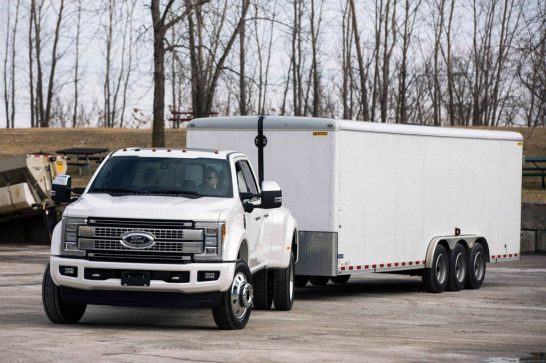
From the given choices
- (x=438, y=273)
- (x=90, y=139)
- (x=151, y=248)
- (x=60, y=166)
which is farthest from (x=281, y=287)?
(x=90, y=139)

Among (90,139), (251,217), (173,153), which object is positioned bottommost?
(251,217)

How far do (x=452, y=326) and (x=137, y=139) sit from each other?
40752 mm

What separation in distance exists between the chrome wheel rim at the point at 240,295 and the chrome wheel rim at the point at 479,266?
9057 mm

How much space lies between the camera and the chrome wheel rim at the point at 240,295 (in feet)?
44.9

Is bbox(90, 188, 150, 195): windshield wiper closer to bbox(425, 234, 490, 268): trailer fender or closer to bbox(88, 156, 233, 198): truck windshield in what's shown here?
bbox(88, 156, 233, 198): truck windshield

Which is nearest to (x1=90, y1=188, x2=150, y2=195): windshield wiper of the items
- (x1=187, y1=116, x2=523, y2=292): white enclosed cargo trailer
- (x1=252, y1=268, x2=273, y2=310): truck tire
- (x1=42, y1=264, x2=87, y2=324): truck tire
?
(x1=42, y1=264, x2=87, y2=324): truck tire

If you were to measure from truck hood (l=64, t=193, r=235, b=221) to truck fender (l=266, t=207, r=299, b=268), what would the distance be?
228 centimetres

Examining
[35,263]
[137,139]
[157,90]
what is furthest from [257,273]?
[137,139]

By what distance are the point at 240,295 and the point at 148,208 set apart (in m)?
1.44

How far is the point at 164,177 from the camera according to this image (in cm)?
1464

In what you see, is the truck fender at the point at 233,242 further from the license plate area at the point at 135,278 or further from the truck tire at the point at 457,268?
the truck tire at the point at 457,268

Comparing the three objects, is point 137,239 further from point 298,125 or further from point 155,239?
point 298,125

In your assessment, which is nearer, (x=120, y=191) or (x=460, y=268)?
(x=120, y=191)

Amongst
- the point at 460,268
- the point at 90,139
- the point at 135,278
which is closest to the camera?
the point at 135,278
